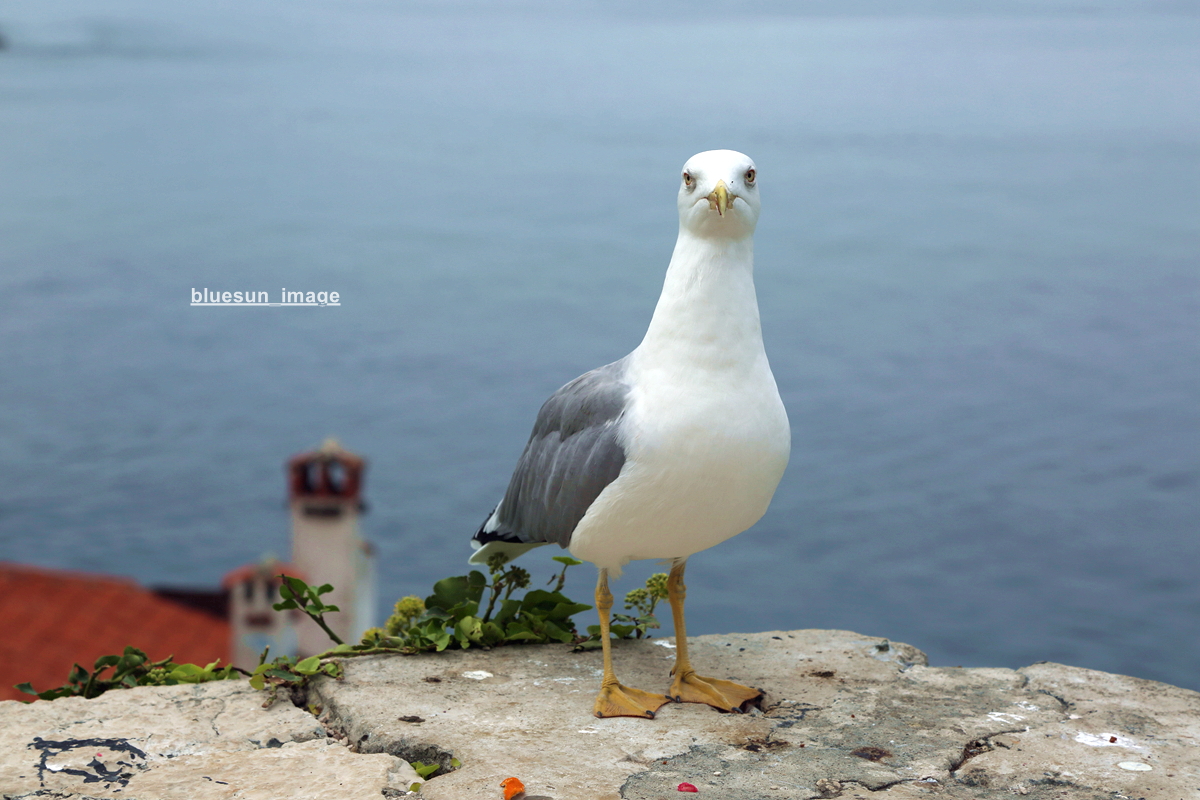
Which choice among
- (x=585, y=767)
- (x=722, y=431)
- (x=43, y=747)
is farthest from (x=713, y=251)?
(x=43, y=747)

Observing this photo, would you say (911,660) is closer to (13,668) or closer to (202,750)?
(202,750)

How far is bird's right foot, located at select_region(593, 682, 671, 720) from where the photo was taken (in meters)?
3.54

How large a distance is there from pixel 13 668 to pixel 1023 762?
28.1ft

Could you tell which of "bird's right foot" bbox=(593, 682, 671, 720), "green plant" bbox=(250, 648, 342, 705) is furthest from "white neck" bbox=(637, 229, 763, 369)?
"green plant" bbox=(250, 648, 342, 705)

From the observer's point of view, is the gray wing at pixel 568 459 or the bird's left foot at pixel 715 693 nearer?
the gray wing at pixel 568 459

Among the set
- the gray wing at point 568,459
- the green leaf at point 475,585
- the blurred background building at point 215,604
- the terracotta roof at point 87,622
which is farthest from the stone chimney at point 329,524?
the gray wing at point 568,459

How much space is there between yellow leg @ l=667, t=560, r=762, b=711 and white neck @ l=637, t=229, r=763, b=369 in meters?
0.89

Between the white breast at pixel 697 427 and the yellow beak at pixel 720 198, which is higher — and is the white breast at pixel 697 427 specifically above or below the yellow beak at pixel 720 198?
below

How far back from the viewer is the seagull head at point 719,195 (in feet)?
10.5

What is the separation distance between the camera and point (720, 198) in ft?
10.3

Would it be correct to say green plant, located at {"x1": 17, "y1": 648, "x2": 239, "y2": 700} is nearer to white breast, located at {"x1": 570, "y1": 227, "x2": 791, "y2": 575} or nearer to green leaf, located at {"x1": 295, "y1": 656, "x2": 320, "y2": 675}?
green leaf, located at {"x1": 295, "y1": 656, "x2": 320, "y2": 675}

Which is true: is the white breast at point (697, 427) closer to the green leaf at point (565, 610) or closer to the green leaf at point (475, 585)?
the green leaf at point (565, 610)

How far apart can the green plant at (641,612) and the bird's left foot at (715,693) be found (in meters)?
0.57

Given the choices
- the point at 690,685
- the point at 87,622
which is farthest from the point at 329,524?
the point at 690,685
